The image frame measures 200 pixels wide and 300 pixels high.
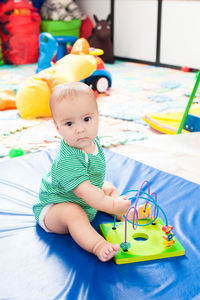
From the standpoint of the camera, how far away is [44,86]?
2500 millimetres

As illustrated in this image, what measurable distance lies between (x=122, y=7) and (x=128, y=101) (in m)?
2.20

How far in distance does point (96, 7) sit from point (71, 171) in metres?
4.43

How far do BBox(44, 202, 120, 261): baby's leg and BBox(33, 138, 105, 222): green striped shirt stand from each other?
0.03 m

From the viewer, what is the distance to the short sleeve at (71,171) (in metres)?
0.99

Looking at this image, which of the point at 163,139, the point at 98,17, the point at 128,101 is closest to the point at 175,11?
the point at 98,17

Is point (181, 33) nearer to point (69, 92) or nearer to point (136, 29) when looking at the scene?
point (136, 29)

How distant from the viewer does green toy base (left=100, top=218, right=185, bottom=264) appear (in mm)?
995

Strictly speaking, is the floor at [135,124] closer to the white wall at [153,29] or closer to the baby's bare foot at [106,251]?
the white wall at [153,29]

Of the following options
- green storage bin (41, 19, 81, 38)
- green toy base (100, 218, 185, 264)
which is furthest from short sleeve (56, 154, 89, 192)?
green storage bin (41, 19, 81, 38)

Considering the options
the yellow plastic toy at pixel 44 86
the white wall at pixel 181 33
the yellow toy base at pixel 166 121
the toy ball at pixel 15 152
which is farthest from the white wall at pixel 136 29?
the toy ball at pixel 15 152

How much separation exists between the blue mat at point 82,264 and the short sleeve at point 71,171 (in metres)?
0.20

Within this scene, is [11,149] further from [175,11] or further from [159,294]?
[175,11]

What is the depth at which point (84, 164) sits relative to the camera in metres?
1.02

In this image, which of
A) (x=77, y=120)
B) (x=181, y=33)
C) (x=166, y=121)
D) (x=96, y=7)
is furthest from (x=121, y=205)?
(x=96, y=7)
